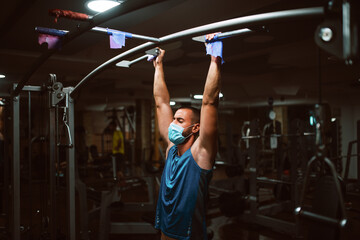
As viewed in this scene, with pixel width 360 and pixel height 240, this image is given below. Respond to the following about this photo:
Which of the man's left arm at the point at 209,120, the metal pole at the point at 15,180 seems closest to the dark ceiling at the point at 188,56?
the man's left arm at the point at 209,120

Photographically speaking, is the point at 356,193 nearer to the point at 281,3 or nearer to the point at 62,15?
the point at 281,3

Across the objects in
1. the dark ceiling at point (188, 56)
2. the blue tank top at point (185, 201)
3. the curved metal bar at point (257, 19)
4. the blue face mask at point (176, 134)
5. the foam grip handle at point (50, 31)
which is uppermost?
the dark ceiling at point (188, 56)

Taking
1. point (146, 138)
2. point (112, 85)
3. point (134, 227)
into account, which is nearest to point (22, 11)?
point (134, 227)

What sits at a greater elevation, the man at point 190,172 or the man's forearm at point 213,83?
the man's forearm at point 213,83

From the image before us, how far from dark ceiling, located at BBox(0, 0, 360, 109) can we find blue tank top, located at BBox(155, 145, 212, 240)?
93 cm

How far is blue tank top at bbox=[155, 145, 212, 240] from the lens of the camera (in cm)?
185

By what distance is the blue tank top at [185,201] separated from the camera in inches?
73.0

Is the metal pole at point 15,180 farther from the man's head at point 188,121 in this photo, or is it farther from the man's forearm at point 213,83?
the man's forearm at point 213,83

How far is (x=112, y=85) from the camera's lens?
23.5 feet

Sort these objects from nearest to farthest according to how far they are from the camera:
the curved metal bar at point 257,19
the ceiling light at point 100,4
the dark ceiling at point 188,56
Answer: the curved metal bar at point 257,19, the ceiling light at point 100,4, the dark ceiling at point 188,56

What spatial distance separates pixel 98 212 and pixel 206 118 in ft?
9.31

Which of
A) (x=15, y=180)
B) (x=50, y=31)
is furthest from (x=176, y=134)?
(x=15, y=180)

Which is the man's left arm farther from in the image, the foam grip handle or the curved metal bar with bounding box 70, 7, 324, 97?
the foam grip handle

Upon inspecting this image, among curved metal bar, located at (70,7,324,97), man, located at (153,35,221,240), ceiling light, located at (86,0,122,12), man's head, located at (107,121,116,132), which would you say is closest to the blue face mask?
man, located at (153,35,221,240)
